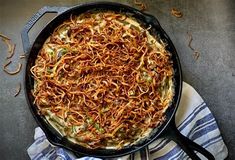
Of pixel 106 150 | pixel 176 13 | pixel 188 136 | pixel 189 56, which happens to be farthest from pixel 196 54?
pixel 106 150

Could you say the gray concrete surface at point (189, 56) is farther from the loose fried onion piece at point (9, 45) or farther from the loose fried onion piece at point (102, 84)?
the loose fried onion piece at point (102, 84)

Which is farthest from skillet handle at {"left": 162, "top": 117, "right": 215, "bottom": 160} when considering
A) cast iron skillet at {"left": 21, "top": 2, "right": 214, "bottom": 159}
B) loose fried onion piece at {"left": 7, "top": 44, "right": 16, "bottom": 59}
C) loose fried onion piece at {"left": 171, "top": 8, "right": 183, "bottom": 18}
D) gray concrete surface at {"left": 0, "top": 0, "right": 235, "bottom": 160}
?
loose fried onion piece at {"left": 7, "top": 44, "right": 16, "bottom": 59}

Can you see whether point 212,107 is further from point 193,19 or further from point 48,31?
point 48,31

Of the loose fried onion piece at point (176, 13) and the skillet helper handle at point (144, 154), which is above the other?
the loose fried onion piece at point (176, 13)

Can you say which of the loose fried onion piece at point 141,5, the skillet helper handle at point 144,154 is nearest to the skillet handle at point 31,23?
the loose fried onion piece at point 141,5

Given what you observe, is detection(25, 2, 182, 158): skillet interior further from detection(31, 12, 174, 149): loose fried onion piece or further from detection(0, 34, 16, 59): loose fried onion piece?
detection(0, 34, 16, 59): loose fried onion piece

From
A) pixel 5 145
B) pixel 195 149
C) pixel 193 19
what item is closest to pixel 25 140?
pixel 5 145
